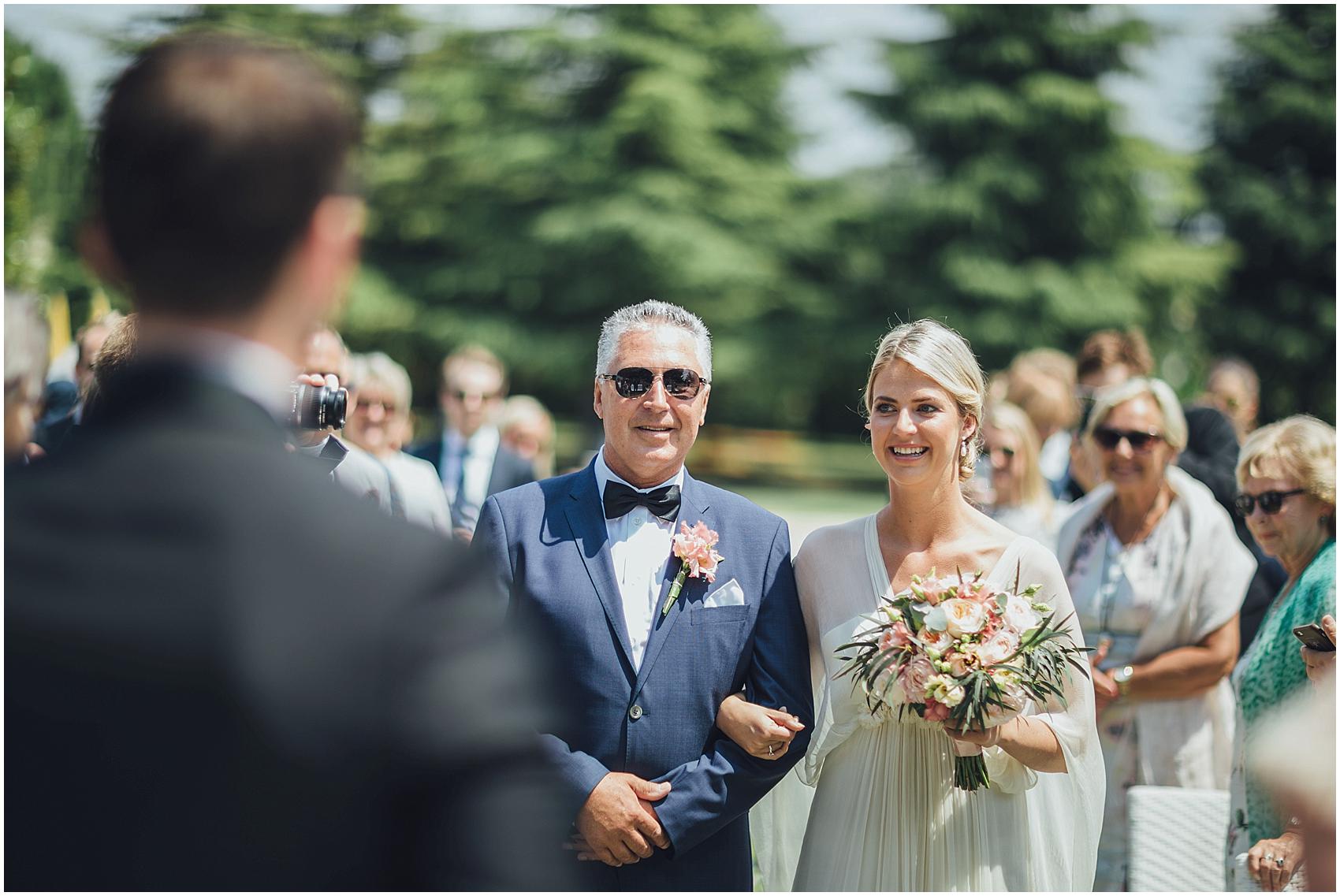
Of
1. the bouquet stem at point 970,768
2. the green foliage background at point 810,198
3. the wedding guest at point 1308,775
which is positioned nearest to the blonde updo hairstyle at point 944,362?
the bouquet stem at point 970,768

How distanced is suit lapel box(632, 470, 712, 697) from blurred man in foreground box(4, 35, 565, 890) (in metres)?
2.41

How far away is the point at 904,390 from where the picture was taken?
13.0 feet

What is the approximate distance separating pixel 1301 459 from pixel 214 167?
169 inches

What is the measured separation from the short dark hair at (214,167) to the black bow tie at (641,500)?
106 inches

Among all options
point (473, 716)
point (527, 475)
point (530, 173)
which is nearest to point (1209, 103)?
point (530, 173)

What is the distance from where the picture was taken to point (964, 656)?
3.46 metres

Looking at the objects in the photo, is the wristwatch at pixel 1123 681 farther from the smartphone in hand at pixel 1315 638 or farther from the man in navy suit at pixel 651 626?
the man in navy suit at pixel 651 626

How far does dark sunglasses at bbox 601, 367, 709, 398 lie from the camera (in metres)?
4.01

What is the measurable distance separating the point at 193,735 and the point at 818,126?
40.4 metres

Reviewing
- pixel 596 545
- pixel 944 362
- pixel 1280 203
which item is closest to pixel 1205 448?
pixel 944 362

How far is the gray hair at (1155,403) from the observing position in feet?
17.8

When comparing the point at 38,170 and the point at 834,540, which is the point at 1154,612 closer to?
the point at 834,540

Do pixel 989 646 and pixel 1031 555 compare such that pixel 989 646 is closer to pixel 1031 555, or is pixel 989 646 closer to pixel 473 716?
pixel 1031 555

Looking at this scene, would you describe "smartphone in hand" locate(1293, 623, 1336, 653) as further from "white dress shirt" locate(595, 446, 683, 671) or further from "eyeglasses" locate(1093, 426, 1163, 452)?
"white dress shirt" locate(595, 446, 683, 671)
